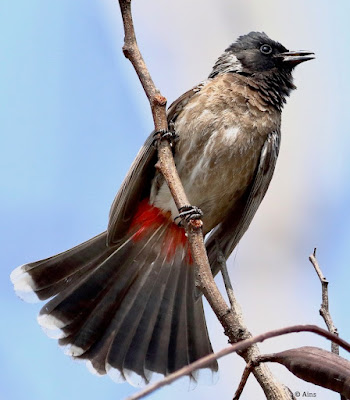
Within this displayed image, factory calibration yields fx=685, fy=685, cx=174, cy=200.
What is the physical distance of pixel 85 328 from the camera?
12.6 ft

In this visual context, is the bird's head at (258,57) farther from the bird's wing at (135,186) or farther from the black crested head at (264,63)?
the bird's wing at (135,186)

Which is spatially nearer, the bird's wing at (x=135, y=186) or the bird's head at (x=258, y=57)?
the bird's wing at (x=135, y=186)

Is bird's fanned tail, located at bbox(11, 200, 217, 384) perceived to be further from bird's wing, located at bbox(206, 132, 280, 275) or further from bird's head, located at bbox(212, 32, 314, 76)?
bird's head, located at bbox(212, 32, 314, 76)

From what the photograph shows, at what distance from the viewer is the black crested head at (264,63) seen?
426 centimetres

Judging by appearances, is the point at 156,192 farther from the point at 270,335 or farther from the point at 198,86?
the point at 270,335

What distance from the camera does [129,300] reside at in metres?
4.02

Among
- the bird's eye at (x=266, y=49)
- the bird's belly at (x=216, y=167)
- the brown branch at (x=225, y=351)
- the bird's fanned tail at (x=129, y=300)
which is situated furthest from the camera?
the bird's eye at (x=266, y=49)

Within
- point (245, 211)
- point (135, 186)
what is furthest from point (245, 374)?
point (245, 211)

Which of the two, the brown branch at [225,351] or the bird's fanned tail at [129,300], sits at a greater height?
the bird's fanned tail at [129,300]

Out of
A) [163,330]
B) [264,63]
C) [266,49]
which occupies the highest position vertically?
[266,49]

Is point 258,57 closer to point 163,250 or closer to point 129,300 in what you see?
point 163,250

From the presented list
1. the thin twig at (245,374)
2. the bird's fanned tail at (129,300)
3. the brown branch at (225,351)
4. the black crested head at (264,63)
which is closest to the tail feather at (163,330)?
the bird's fanned tail at (129,300)

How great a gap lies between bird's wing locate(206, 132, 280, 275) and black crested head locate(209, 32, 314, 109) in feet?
1.10

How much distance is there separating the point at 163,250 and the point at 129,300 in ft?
1.24
